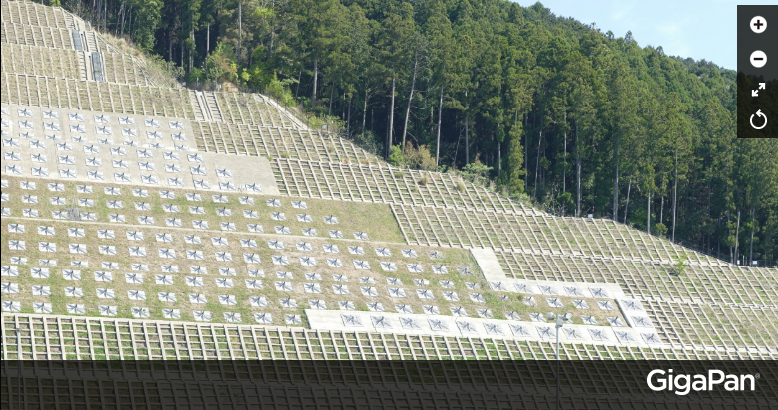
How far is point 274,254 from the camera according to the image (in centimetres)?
6319

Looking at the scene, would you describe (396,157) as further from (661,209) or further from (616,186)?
(661,209)

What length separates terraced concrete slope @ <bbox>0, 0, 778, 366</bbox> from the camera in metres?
55.2

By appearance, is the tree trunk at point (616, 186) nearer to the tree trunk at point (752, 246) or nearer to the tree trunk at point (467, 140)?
the tree trunk at point (752, 246)

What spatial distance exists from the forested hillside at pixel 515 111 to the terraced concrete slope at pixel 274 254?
29.5 feet

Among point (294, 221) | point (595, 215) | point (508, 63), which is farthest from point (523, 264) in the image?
point (508, 63)

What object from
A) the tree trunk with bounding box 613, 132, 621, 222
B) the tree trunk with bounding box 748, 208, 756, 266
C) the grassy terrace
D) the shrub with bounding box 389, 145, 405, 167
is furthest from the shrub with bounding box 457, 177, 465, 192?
the tree trunk with bounding box 748, 208, 756, 266

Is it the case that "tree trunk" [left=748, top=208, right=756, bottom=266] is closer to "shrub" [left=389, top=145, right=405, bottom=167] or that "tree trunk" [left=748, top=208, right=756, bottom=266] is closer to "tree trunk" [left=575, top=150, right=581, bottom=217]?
"tree trunk" [left=575, top=150, right=581, bottom=217]

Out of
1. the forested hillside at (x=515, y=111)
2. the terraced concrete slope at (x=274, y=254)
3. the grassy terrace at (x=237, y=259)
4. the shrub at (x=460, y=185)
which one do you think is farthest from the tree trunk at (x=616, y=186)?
the grassy terrace at (x=237, y=259)

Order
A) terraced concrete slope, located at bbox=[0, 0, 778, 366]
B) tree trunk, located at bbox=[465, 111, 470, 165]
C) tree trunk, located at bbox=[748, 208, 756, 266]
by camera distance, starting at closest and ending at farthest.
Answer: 1. terraced concrete slope, located at bbox=[0, 0, 778, 366]
2. tree trunk, located at bbox=[748, 208, 756, 266]
3. tree trunk, located at bbox=[465, 111, 470, 165]

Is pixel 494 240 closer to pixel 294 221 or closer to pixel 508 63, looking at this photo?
pixel 294 221

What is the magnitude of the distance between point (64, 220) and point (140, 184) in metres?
6.94

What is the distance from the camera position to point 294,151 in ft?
251

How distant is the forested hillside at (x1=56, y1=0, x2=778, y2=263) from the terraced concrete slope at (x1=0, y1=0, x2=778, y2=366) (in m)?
8.98

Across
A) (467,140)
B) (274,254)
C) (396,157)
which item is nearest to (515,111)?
(467,140)
